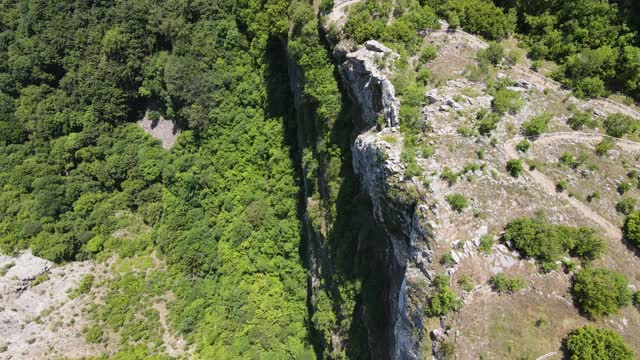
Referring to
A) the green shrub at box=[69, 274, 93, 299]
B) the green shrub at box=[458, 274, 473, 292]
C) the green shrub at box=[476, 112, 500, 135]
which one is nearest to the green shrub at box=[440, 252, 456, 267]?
the green shrub at box=[458, 274, 473, 292]

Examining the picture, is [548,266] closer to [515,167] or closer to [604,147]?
[515,167]

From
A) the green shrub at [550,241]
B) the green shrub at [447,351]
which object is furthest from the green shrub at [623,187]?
the green shrub at [447,351]

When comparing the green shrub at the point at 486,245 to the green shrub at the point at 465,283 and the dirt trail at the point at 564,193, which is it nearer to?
the green shrub at the point at 465,283

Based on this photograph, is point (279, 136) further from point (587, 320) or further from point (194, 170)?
point (587, 320)

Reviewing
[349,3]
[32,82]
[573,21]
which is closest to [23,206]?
[32,82]

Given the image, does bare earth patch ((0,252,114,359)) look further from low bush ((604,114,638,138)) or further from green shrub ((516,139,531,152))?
low bush ((604,114,638,138))
